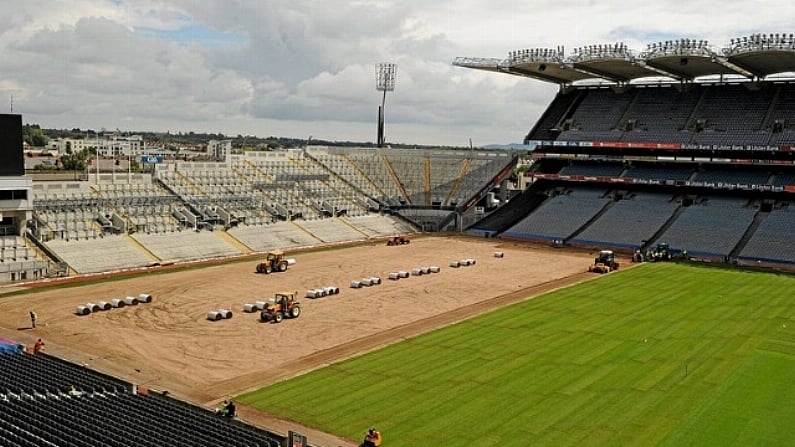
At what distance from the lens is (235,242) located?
72.8 meters

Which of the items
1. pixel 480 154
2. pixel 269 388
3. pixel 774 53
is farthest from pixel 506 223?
pixel 269 388

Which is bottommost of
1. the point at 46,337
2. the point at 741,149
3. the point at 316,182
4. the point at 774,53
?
the point at 46,337

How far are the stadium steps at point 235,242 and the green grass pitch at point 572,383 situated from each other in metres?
34.7

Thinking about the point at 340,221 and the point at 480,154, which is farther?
the point at 480,154

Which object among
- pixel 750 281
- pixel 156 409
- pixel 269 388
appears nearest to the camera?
pixel 156 409

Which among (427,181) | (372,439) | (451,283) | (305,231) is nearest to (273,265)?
(451,283)

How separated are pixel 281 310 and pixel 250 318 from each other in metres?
2.04

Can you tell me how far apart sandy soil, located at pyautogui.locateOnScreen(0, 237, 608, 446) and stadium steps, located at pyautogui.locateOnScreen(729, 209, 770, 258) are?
688 inches

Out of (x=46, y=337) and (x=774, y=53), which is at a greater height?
(x=774, y=53)

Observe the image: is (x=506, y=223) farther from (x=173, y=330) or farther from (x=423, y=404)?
(x=423, y=404)

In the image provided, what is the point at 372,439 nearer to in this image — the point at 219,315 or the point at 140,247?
the point at 219,315

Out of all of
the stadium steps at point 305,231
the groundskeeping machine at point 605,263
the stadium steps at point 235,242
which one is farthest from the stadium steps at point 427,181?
the groundskeeping machine at point 605,263

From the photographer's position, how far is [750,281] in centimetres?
5716

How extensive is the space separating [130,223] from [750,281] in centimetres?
5636
